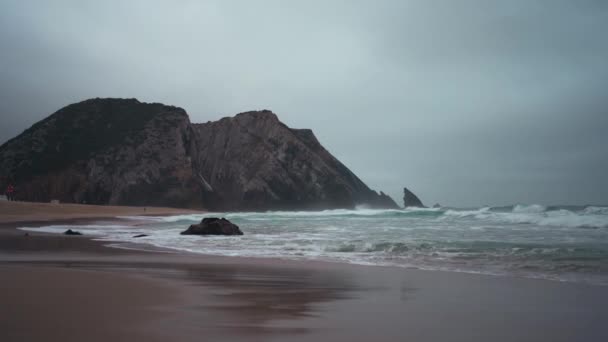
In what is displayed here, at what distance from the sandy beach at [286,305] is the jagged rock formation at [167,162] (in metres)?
63.9

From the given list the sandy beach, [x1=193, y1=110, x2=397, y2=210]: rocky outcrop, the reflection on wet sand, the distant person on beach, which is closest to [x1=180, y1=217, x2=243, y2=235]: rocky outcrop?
the reflection on wet sand

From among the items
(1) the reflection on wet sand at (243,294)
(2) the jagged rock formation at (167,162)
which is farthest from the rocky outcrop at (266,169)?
(1) the reflection on wet sand at (243,294)

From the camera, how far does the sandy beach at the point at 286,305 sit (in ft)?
10.5

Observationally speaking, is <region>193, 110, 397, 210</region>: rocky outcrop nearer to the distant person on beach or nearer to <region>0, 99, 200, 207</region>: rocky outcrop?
<region>0, 99, 200, 207</region>: rocky outcrop

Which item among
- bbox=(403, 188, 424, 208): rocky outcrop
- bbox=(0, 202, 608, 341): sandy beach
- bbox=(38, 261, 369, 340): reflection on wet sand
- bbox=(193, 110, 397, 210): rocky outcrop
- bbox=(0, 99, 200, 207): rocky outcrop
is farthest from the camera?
bbox=(403, 188, 424, 208): rocky outcrop

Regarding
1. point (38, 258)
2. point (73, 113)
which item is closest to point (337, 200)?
point (73, 113)

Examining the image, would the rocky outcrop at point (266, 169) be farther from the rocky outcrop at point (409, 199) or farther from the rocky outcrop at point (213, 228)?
the rocky outcrop at point (213, 228)

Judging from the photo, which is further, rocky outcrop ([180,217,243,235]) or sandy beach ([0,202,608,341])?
rocky outcrop ([180,217,243,235])

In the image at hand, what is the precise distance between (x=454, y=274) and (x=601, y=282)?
1868 mm

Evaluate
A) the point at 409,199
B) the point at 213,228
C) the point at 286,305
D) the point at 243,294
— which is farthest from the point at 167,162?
the point at 286,305

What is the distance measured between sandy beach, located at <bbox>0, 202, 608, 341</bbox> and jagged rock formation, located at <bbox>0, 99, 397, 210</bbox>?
63.9 meters

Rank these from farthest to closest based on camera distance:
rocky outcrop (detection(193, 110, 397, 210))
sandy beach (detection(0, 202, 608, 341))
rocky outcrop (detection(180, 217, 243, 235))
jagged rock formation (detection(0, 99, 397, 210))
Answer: rocky outcrop (detection(193, 110, 397, 210)) < jagged rock formation (detection(0, 99, 397, 210)) < rocky outcrop (detection(180, 217, 243, 235)) < sandy beach (detection(0, 202, 608, 341))

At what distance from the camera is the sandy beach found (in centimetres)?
321

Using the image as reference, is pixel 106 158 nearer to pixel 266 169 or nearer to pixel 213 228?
pixel 266 169
